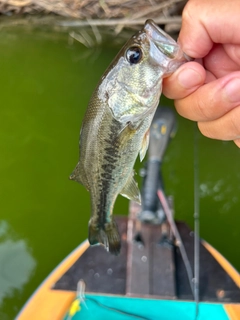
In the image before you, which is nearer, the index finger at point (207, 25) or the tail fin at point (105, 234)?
the index finger at point (207, 25)

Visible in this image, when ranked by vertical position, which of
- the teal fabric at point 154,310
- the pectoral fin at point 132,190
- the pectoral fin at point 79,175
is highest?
the pectoral fin at point 79,175

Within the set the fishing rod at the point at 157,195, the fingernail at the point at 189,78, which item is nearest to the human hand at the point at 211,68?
the fingernail at the point at 189,78

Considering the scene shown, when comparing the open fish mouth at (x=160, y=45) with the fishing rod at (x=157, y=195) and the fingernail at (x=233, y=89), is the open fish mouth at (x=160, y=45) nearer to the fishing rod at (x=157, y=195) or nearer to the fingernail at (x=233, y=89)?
Result: the fingernail at (x=233, y=89)

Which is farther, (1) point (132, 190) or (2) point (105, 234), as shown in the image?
(2) point (105, 234)

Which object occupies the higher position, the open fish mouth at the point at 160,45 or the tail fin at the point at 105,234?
the open fish mouth at the point at 160,45

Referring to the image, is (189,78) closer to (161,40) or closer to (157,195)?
(161,40)

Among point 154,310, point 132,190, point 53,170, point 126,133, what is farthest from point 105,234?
point 53,170

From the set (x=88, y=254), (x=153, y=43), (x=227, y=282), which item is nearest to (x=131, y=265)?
(x=88, y=254)

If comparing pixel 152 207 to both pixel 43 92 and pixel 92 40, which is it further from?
pixel 92 40
